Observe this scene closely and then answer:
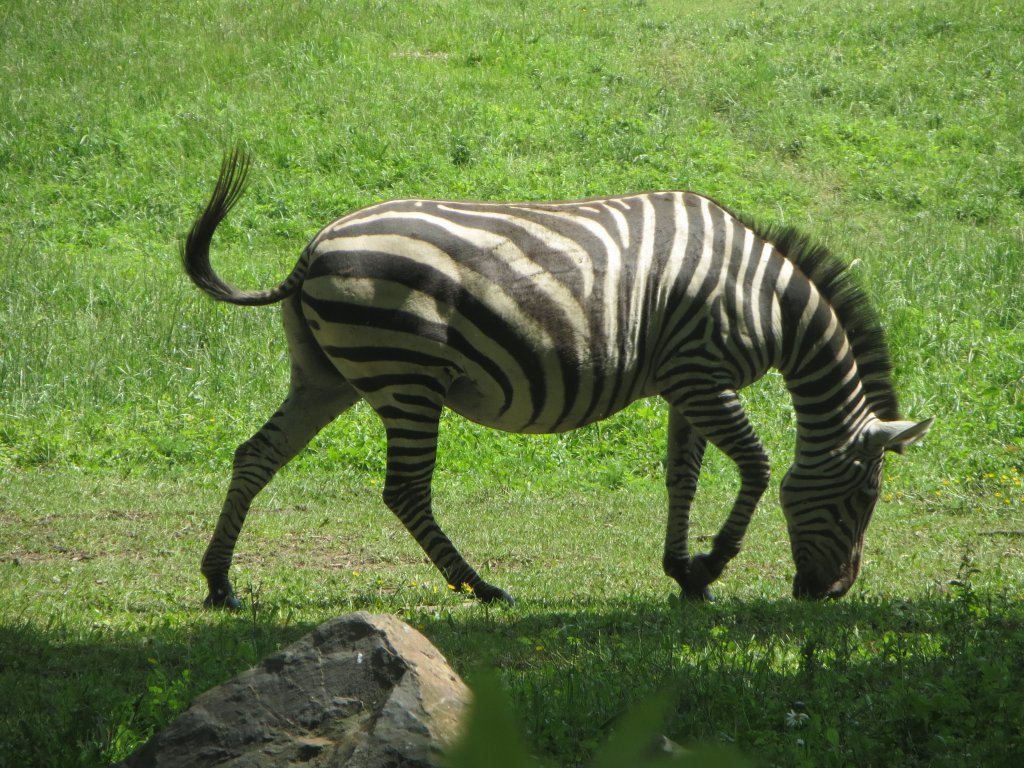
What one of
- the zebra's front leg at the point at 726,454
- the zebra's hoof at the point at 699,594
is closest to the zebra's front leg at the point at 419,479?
the zebra's hoof at the point at 699,594

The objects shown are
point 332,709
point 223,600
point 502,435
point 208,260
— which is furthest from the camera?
point 502,435

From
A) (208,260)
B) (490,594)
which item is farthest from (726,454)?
(208,260)

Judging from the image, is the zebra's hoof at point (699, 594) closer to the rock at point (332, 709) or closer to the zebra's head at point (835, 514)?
the zebra's head at point (835, 514)

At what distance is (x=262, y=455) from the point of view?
6980mm

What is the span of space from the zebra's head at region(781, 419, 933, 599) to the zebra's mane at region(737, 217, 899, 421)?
0.99ft

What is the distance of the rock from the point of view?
119 inches

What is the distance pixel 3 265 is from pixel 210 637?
33.3 ft

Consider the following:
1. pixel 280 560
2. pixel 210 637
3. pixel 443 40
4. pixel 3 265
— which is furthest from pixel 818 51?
pixel 210 637

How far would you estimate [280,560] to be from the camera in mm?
8125

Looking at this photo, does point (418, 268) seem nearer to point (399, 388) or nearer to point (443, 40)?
point (399, 388)

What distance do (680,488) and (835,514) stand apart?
1.02 m

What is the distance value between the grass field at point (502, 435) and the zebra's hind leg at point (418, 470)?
215mm

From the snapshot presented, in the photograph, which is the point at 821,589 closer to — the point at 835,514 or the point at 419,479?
the point at 835,514

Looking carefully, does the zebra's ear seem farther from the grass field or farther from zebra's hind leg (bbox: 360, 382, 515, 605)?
zebra's hind leg (bbox: 360, 382, 515, 605)
